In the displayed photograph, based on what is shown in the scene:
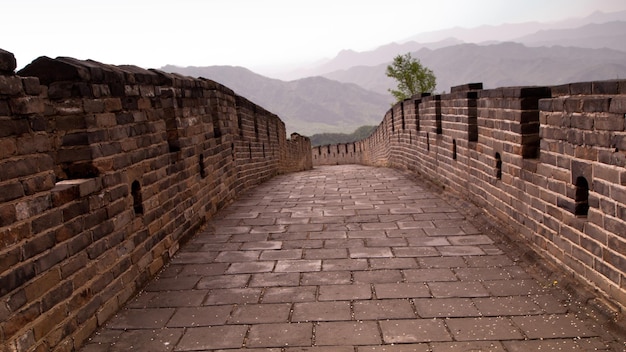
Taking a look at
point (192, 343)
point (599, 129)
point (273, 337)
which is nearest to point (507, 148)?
point (599, 129)

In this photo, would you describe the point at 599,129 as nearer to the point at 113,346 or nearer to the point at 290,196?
the point at 113,346

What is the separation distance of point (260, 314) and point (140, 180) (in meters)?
1.74

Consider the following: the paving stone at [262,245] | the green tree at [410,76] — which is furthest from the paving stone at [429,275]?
the green tree at [410,76]

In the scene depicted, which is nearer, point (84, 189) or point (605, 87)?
point (605, 87)

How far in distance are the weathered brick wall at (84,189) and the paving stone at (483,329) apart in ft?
8.18

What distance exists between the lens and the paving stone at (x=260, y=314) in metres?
3.19

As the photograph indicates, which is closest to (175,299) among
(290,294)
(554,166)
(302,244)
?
(290,294)

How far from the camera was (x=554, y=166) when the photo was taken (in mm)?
3758

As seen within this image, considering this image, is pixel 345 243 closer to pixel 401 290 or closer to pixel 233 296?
pixel 401 290

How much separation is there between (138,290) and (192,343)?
1145mm

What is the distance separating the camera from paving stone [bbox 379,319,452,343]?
283cm

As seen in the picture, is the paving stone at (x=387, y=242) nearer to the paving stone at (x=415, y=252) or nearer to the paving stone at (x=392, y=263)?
the paving stone at (x=415, y=252)

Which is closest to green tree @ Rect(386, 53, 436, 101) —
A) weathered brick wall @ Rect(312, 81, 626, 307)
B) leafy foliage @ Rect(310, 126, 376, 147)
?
leafy foliage @ Rect(310, 126, 376, 147)

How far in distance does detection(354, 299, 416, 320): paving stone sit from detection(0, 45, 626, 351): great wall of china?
1.33 meters
